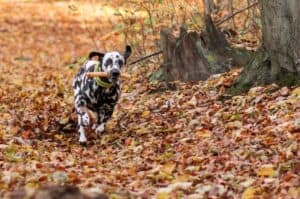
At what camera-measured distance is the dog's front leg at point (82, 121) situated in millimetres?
10330

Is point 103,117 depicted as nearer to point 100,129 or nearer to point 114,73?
point 100,129

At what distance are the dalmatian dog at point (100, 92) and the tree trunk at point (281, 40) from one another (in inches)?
89.9

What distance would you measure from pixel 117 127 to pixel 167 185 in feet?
15.1

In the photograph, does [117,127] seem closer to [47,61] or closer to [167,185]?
[167,185]

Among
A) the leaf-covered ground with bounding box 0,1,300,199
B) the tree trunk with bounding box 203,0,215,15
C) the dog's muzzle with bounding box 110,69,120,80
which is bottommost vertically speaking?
the leaf-covered ground with bounding box 0,1,300,199

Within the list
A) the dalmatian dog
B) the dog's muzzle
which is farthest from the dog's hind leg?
the dog's muzzle

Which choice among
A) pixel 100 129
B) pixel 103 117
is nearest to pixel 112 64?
pixel 103 117

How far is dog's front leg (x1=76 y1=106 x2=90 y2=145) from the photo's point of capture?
10.3m

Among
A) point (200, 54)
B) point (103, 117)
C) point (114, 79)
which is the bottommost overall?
point (103, 117)

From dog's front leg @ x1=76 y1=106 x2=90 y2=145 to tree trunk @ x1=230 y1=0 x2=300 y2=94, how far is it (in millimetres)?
2882

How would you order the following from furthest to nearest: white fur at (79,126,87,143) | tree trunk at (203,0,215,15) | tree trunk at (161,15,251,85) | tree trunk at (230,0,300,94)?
tree trunk at (203,0,215,15) < tree trunk at (161,15,251,85) < white fur at (79,126,87,143) < tree trunk at (230,0,300,94)

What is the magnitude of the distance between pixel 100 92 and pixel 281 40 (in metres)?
2.98

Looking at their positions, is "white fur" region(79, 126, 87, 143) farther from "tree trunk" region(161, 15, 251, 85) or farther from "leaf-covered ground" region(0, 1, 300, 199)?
"tree trunk" region(161, 15, 251, 85)

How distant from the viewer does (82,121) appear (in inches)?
421
